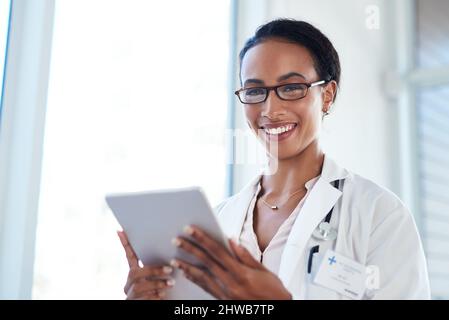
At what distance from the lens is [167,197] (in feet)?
3.36

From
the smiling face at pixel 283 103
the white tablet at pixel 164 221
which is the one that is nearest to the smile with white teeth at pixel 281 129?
the smiling face at pixel 283 103

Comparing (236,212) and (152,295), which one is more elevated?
(236,212)

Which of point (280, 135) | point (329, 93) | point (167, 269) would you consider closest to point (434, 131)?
point (329, 93)

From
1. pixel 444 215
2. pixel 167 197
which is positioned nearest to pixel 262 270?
pixel 167 197

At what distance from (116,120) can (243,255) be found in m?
1.12

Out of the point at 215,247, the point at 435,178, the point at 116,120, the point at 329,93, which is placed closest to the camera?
the point at 215,247

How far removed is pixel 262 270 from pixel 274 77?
1.97 ft

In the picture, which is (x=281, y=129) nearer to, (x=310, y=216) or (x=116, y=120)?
(x=310, y=216)

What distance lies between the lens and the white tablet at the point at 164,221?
1.01 meters

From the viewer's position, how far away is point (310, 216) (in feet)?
4.50

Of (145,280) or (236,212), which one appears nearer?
(145,280)

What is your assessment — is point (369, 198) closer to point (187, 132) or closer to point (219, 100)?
point (187, 132)

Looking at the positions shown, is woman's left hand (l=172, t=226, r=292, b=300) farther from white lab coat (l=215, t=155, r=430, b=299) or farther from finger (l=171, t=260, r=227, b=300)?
white lab coat (l=215, t=155, r=430, b=299)

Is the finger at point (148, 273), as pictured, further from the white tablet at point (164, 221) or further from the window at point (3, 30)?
the window at point (3, 30)
